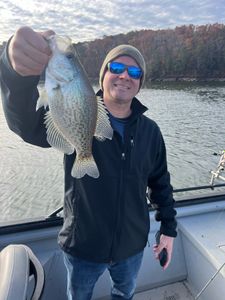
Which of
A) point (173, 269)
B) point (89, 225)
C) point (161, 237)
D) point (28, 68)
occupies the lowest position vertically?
point (173, 269)

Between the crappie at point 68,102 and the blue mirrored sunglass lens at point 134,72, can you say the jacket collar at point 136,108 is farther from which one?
the crappie at point 68,102

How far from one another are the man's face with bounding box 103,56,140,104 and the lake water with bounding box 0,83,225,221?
190 inches

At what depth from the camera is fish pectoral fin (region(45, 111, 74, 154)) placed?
1341 millimetres

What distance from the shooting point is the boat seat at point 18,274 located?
1357mm

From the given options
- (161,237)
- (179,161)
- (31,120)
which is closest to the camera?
(31,120)

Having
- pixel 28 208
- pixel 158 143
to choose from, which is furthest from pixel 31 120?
pixel 28 208

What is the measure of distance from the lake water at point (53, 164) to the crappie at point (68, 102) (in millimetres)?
5182

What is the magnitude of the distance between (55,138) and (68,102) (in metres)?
0.21

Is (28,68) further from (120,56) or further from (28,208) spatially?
(28,208)

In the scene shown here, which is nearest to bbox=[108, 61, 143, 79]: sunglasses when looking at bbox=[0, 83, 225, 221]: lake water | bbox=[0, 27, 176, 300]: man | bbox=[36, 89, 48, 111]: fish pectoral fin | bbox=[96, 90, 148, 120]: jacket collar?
bbox=[0, 27, 176, 300]: man

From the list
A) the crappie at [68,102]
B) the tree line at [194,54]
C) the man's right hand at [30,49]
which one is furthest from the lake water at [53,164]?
the tree line at [194,54]

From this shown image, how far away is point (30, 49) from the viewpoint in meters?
1.16

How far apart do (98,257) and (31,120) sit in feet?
3.04

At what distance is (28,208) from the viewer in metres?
6.66
